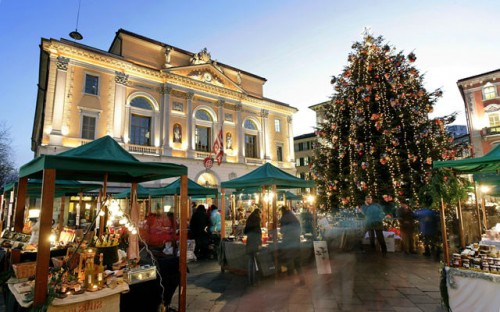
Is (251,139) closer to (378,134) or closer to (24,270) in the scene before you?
(378,134)

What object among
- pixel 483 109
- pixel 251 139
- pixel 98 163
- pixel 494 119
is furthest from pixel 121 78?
pixel 494 119

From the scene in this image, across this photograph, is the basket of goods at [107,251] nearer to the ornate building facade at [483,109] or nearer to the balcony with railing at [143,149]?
the balcony with railing at [143,149]

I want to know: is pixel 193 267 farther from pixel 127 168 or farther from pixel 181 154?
pixel 181 154

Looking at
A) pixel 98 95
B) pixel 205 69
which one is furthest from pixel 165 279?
pixel 205 69

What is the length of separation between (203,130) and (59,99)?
11.5 metres

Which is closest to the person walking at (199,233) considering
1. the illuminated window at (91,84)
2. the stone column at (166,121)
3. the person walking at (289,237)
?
the person walking at (289,237)

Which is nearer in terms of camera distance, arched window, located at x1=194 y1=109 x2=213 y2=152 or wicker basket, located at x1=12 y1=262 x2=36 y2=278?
wicker basket, located at x1=12 y1=262 x2=36 y2=278

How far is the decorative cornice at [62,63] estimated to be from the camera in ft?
60.8

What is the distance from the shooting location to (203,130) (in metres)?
26.2

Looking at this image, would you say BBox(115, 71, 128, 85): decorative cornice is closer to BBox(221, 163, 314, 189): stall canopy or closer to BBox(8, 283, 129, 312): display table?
BBox(221, 163, 314, 189): stall canopy

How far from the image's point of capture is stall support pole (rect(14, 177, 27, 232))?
4.74 metres

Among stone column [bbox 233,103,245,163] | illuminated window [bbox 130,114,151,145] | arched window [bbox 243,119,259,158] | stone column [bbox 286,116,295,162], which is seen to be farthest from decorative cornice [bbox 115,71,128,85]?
stone column [bbox 286,116,295,162]

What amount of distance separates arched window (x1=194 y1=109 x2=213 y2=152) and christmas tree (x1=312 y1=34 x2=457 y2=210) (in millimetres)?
16928

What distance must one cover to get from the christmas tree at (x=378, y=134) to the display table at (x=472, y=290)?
15.2 feet
